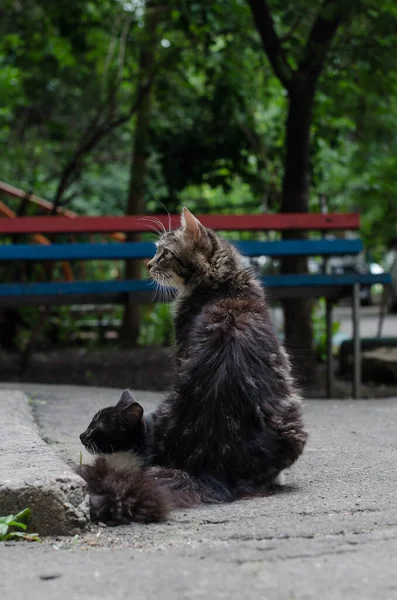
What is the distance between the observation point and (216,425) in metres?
3.86

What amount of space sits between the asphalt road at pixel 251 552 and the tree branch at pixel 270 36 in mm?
5843

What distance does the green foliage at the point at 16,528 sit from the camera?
10.6ft

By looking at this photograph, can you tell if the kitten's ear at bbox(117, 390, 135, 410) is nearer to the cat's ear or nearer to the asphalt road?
the asphalt road

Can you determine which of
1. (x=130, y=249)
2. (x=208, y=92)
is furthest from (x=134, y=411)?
(x=208, y=92)

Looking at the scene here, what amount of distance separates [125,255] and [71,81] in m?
6.67

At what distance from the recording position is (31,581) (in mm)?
2748

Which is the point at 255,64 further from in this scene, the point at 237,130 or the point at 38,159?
the point at 38,159

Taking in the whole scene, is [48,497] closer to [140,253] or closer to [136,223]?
[140,253]

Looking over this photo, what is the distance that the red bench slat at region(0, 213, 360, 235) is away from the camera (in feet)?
27.4

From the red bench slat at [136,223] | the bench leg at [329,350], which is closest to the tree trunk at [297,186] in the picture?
the bench leg at [329,350]

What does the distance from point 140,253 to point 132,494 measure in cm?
490

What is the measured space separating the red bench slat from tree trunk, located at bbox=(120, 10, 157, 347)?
3.20 m

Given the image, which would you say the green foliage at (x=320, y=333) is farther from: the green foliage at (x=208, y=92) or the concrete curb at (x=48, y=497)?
the concrete curb at (x=48, y=497)

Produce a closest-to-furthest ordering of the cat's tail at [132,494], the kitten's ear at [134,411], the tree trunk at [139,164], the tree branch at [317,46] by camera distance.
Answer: the cat's tail at [132,494], the kitten's ear at [134,411], the tree branch at [317,46], the tree trunk at [139,164]
